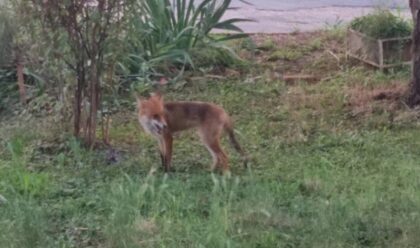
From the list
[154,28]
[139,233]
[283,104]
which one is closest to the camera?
[139,233]

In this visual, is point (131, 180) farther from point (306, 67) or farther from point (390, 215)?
point (306, 67)

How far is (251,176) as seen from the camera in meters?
7.26

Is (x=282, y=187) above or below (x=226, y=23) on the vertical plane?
below

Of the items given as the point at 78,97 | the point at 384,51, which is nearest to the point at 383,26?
the point at 384,51

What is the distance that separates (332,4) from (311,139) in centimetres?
828

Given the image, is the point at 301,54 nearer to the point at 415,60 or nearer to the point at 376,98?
the point at 376,98

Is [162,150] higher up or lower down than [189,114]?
lower down

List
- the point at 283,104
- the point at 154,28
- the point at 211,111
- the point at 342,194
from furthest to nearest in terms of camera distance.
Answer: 1. the point at 154,28
2. the point at 283,104
3. the point at 211,111
4. the point at 342,194

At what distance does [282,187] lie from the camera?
7004 mm

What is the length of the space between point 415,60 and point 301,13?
20.6ft

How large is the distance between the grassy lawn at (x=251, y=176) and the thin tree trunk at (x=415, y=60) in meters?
0.12

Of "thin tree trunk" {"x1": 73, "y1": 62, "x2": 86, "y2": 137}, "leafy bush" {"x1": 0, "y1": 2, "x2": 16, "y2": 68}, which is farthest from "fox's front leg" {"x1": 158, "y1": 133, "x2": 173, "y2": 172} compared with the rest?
"leafy bush" {"x1": 0, "y1": 2, "x2": 16, "y2": 68}

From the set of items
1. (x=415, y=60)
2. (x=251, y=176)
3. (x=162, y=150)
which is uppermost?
(x=415, y=60)

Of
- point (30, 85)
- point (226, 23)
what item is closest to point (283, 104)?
point (226, 23)
